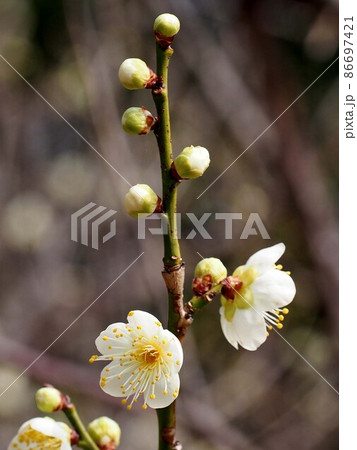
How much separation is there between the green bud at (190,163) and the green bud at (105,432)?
1.39 feet

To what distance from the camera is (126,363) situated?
1018 mm

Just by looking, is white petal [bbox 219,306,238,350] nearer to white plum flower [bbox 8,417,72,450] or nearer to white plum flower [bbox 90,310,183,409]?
white plum flower [bbox 90,310,183,409]

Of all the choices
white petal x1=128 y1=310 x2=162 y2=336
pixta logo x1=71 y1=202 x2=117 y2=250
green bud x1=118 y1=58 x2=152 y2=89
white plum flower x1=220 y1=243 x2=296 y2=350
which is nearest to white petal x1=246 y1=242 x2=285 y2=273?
white plum flower x1=220 y1=243 x2=296 y2=350

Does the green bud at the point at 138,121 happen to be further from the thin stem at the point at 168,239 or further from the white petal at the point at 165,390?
the white petal at the point at 165,390

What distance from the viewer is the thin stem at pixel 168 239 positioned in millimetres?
842

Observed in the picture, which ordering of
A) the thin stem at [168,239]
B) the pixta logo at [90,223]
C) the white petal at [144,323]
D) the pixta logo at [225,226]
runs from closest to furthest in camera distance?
the thin stem at [168,239], the white petal at [144,323], the pixta logo at [90,223], the pixta logo at [225,226]

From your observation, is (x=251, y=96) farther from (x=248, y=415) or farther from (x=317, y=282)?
(x=248, y=415)

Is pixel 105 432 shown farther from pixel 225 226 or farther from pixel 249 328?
pixel 225 226

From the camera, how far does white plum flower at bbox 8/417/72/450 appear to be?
3.01 ft

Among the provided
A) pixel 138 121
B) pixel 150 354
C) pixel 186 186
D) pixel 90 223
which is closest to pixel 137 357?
pixel 150 354

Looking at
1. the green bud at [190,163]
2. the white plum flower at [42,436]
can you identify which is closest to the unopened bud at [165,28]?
the green bud at [190,163]

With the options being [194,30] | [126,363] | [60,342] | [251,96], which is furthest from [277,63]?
[126,363]

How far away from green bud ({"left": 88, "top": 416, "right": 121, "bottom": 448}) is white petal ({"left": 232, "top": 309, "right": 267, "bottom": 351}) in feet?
0.79
